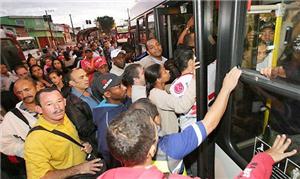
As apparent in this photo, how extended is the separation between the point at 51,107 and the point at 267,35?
1672 millimetres

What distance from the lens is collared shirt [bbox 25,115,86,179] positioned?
1.67 meters

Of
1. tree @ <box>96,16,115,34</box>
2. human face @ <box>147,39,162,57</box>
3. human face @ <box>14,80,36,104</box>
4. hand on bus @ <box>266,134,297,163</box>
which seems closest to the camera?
hand on bus @ <box>266,134,297,163</box>

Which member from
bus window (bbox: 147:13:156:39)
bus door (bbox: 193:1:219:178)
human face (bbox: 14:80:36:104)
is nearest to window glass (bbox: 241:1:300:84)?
bus door (bbox: 193:1:219:178)

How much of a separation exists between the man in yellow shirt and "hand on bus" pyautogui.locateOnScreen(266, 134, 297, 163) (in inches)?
49.9

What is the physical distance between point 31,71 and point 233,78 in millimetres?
4406

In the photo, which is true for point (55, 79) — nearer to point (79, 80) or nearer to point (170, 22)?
point (79, 80)

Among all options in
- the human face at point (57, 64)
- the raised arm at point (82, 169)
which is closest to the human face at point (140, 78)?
the raised arm at point (82, 169)

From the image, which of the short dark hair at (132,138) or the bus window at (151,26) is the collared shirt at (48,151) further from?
the bus window at (151,26)

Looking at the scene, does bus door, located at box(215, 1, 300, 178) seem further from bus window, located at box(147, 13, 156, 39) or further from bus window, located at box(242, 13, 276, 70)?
bus window, located at box(147, 13, 156, 39)

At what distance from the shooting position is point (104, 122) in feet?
6.47

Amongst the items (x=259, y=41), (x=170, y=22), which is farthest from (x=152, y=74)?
(x=170, y=22)

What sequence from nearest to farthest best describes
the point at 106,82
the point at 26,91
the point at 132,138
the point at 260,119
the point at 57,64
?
the point at 132,138 < the point at 260,119 < the point at 106,82 < the point at 26,91 < the point at 57,64

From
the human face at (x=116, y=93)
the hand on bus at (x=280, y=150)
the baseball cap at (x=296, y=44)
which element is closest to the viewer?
the hand on bus at (x=280, y=150)

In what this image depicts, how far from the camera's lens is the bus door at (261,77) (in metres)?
1.18
